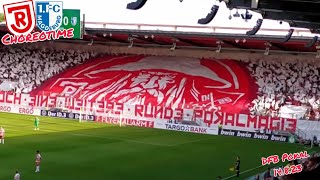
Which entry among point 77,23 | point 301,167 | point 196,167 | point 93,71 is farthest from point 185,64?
point 301,167

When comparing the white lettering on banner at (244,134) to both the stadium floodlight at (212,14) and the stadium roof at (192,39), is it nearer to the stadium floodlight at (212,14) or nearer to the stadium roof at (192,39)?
the stadium roof at (192,39)

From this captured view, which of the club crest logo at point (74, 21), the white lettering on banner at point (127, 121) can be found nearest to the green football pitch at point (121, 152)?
the white lettering on banner at point (127, 121)

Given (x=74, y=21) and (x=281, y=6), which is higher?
(x=74, y=21)

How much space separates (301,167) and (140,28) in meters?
42.2

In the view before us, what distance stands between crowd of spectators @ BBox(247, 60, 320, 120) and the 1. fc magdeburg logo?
21.2m

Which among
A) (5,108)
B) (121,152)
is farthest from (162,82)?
(121,152)

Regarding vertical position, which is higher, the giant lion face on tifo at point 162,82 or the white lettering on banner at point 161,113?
the giant lion face on tifo at point 162,82

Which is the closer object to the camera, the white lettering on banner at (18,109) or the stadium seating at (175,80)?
the stadium seating at (175,80)

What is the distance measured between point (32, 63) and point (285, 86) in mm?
31486

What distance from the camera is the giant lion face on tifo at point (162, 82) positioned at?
5594 centimetres

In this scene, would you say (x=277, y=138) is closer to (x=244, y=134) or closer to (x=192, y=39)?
(x=244, y=134)

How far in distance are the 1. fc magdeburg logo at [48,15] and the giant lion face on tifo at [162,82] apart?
1285cm

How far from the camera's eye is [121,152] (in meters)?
33.8

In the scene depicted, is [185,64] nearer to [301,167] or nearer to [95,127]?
[95,127]
